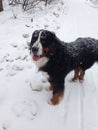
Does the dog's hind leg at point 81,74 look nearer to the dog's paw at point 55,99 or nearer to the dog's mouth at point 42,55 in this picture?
the dog's paw at point 55,99

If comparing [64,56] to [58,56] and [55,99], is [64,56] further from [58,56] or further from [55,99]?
[55,99]

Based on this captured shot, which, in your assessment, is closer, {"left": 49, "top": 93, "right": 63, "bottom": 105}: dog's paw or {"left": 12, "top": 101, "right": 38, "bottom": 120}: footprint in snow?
{"left": 12, "top": 101, "right": 38, "bottom": 120}: footprint in snow

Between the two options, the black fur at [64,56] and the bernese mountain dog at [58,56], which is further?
the black fur at [64,56]

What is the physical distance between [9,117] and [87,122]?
50.9 inches

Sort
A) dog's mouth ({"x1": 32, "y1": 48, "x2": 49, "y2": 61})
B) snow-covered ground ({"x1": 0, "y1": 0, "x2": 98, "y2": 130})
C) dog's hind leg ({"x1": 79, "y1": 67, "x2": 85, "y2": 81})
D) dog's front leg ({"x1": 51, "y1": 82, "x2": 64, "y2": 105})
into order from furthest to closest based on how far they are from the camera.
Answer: dog's hind leg ({"x1": 79, "y1": 67, "x2": 85, "y2": 81})
dog's front leg ({"x1": 51, "y1": 82, "x2": 64, "y2": 105})
snow-covered ground ({"x1": 0, "y1": 0, "x2": 98, "y2": 130})
dog's mouth ({"x1": 32, "y1": 48, "x2": 49, "y2": 61})

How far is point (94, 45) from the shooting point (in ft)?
14.3

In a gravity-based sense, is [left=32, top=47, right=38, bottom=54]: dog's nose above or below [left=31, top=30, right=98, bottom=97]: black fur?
above

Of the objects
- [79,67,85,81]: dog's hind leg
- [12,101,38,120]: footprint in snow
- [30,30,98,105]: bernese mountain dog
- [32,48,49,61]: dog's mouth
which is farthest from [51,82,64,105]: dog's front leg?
[79,67,85,81]: dog's hind leg

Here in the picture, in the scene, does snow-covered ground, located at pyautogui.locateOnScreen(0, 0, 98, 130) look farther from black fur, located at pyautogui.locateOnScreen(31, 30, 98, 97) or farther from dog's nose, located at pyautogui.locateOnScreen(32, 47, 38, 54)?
dog's nose, located at pyautogui.locateOnScreen(32, 47, 38, 54)

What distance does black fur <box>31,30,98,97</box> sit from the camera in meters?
3.57

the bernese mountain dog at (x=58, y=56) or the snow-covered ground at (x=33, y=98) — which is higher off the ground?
the bernese mountain dog at (x=58, y=56)

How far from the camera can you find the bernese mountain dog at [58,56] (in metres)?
3.43

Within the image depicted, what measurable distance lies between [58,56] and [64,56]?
0.17 m

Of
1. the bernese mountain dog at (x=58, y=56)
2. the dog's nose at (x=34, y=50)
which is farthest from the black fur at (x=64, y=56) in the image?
the dog's nose at (x=34, y=50)
